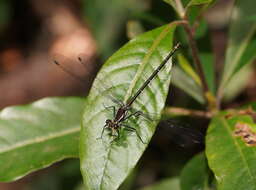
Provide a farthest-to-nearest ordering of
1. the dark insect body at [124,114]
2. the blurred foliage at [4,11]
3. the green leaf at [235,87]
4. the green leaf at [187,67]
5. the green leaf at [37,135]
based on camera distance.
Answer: the blurred foliage at [4,11]
the green leaf at [235,87]
the green leaf at [187,67]
the green leaf at [37,135]
the dark insect body at [124,114]

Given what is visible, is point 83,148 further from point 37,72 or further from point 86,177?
point 37,72

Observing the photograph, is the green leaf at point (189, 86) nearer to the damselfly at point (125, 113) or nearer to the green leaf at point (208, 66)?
the green leaf at point (208, 66)

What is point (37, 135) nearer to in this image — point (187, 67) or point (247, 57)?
point (187, 67)

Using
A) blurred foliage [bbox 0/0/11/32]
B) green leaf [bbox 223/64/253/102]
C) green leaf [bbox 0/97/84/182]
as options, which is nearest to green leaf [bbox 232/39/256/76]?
green leaf [bbox 0/97/84/182]

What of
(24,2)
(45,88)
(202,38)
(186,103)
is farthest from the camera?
(24,2)

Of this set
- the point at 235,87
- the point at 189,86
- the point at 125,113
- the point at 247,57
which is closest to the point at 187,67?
the point at 189,86

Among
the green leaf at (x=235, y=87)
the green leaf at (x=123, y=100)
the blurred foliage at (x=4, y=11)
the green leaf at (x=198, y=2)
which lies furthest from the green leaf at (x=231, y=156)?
the blurred foliage at (x=4, y=11)

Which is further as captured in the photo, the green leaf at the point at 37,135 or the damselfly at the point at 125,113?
the green leaf at the point at 37,135

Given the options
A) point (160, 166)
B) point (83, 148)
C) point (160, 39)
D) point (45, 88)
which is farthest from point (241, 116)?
point (45, 88)
